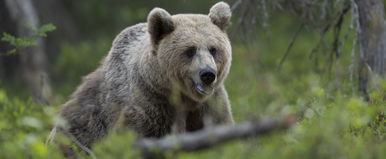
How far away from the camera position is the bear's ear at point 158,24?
572cm

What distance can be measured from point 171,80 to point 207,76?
1.50 feet

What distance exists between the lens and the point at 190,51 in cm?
566

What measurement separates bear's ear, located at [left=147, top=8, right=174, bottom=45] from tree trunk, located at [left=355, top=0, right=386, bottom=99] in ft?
6.70

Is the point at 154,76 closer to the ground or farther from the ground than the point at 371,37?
farther from the ground

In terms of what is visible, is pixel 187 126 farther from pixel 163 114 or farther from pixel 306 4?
pixel 306 4

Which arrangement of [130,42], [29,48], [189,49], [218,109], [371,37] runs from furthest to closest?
[29,48] → [371,37] → [130,42] → [218,109] → [189,49]

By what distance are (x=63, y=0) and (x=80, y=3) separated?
44 cm

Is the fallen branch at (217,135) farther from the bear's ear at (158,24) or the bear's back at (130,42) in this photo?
the bear's back at (130,42)

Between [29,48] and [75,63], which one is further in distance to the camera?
[75,63]

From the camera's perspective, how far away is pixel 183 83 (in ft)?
18.9

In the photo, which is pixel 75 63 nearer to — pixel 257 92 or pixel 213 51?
pixel 257 92

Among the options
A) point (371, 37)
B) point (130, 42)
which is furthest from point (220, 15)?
point (371, 37)

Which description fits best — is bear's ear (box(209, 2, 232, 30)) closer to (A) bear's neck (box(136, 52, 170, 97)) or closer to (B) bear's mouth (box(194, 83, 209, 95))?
(A) bear's neck (box(136, 52, 170, 97))

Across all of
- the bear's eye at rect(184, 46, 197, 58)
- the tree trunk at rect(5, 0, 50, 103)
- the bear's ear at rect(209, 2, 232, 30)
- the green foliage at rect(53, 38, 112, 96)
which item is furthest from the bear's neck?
the green foliage at rect(53, 38, 112, 96)
